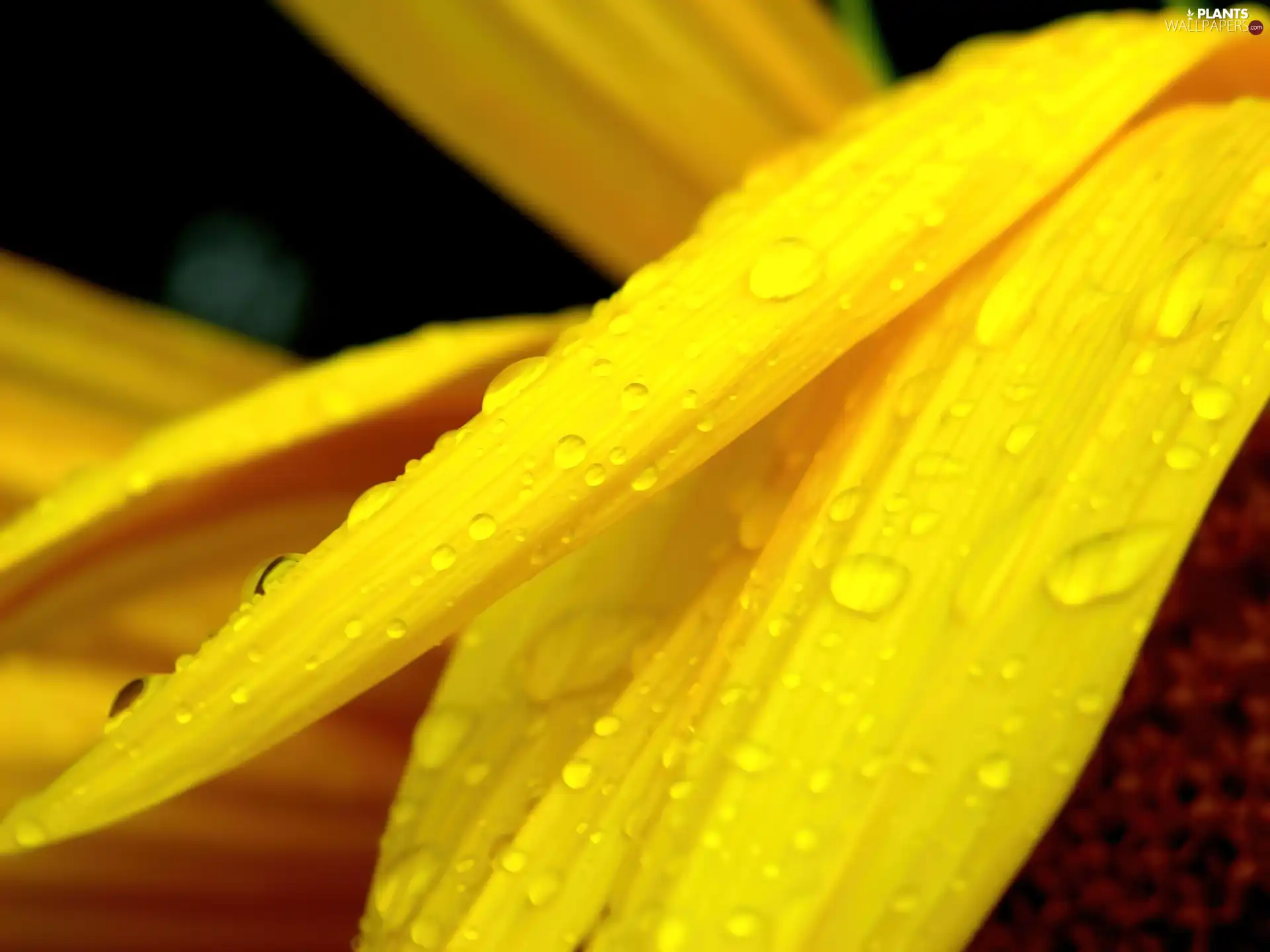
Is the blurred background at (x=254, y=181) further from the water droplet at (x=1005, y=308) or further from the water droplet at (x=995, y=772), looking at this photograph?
the water droplet at (x=995, y=772)

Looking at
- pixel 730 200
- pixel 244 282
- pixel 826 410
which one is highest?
pixel 244 282

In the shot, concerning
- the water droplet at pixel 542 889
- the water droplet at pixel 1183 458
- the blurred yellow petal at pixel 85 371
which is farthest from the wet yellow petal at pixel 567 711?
the blurred yellow petal at pixel 85 371

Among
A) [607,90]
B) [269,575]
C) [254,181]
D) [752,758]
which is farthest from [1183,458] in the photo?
[254,181]

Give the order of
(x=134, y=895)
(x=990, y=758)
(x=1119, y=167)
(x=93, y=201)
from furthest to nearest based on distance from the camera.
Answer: (x=93, y=201)
(x=134, y=895)
(x=1119, y=167)
(x=990, y=758)

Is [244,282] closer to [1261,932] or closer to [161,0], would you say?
[161,0]

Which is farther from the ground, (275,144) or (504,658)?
(275,144)

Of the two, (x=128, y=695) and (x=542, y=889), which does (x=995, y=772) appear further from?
(x=128, y=695)

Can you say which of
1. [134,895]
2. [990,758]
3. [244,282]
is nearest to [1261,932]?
[990,758]
